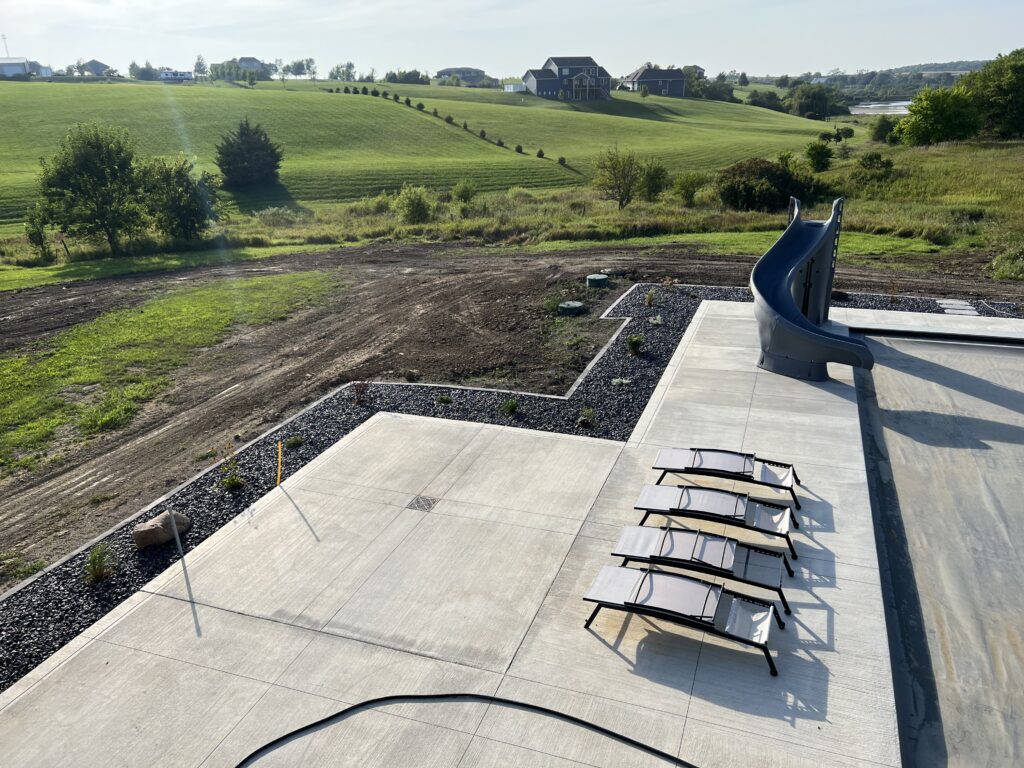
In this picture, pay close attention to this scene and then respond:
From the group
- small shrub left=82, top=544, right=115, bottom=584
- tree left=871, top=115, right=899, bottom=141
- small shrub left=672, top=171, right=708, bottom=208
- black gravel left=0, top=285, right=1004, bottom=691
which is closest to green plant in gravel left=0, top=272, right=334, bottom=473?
black gravel left=0, top=285, right=1004, bottom=691

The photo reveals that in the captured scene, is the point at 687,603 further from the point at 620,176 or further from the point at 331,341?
the point at 620,176

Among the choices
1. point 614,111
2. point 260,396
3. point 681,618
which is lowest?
point 260,396

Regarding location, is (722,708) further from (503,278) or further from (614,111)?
(614,111)

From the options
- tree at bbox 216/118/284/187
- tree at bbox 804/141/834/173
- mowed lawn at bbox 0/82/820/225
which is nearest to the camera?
tree at bbox 804/141/834/173

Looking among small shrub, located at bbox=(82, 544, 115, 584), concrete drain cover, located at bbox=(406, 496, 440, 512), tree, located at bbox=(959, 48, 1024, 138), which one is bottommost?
small shrub, located at bbox=(82, 544, 115, 584)

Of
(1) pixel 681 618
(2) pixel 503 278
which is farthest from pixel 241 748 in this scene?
(2) pixel 503 278

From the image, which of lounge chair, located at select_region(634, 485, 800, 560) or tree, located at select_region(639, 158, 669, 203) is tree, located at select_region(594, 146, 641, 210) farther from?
lounge chair, located at select_region(634, 485, 800, 560)
